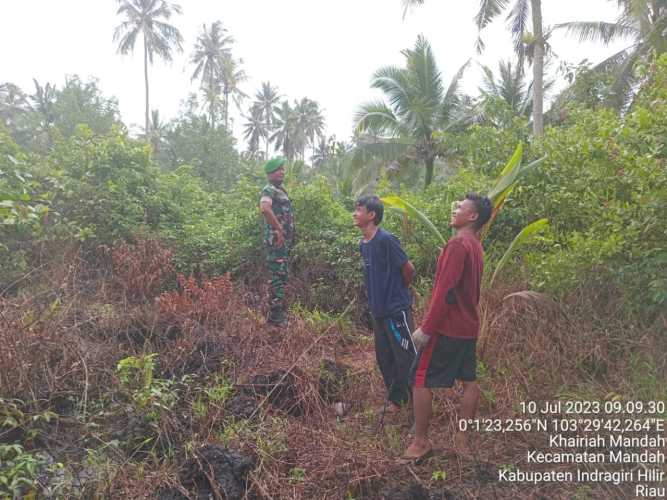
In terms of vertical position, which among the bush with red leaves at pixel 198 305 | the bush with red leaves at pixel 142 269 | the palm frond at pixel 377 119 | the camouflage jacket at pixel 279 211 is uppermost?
the palm frond at pixel 377 119

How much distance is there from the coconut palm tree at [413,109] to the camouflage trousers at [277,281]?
1165cm

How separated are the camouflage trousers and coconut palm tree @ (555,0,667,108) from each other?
1006 centimetres

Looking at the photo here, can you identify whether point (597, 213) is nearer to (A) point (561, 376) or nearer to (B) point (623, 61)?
(A) point (561, 376)

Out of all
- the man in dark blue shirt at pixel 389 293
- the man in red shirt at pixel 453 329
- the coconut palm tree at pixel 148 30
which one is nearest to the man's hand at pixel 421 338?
the man in red shirt at pixel 453 329

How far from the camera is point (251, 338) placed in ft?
14.6

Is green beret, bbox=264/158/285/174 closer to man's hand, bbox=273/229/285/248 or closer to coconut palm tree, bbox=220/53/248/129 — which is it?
man's hand, bbox=273/229/285/248

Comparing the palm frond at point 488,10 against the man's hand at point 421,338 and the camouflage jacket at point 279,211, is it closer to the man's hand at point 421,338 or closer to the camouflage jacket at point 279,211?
the camouflage jacket at point 279,211

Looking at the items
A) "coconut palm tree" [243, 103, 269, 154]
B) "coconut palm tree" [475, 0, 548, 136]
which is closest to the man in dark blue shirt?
"coconut palm tree" [475, 0, 548, 136]

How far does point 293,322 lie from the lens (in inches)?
209

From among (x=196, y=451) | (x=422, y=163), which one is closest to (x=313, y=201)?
(x=196, y=451)

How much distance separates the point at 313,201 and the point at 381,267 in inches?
154

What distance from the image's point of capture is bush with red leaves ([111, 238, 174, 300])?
6160 mm

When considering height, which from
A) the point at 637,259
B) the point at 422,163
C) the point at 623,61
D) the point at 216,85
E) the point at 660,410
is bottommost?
the point at 660,410

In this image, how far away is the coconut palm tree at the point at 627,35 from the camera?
38.2 feet
